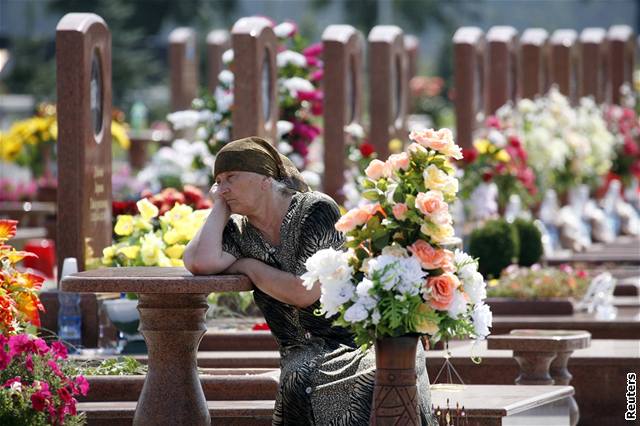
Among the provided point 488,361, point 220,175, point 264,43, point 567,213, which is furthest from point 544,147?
point 220,175

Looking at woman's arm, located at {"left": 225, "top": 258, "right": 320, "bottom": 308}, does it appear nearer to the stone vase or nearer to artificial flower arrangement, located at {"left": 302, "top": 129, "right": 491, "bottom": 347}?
artificial flower arrangement, located at {"left": 302, "top": 129, "right": 491, "bottom": 347}

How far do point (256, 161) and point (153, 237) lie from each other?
2.49m

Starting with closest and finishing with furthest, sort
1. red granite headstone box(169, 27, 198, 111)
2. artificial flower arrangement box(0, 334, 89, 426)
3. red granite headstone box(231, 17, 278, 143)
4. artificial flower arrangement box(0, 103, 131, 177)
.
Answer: artificial flower arrangement box(0, 334, 89, 426), red granite headstone box(231, 17, 278, 143), artificial flower arrangement box(0, 103, 131, 177), red granite headstone box(169, 27, 198, 111)

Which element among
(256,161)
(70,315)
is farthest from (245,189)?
(70,315)

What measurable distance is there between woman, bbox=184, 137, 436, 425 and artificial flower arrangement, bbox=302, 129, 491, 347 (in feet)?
1.52

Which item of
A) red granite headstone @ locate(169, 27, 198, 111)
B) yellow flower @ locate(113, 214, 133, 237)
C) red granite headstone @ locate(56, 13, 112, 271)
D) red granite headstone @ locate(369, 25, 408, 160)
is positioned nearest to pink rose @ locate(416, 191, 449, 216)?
yellow flower @ locate(113, 214, 133, 237)

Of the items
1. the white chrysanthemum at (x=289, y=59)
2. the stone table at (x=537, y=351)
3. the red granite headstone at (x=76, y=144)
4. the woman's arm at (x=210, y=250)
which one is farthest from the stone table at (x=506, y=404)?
the white chrysanthemum at (x=289, y=59)

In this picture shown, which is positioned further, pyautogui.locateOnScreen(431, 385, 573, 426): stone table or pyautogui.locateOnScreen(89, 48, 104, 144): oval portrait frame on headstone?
pyautogui.locateOnScreen(89, 48, 104, 144): oval portrait frame on headstone

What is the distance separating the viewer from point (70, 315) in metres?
9.28

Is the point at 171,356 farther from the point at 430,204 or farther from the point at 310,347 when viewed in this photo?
the point at 430,204

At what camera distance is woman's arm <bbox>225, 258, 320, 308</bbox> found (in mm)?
6172

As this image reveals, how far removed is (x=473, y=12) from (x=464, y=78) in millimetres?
37772

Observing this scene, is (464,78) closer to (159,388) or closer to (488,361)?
(488,361)

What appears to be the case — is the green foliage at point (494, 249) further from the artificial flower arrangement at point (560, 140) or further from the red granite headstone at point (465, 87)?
the artificial flower arrangement at point (560, 140)
